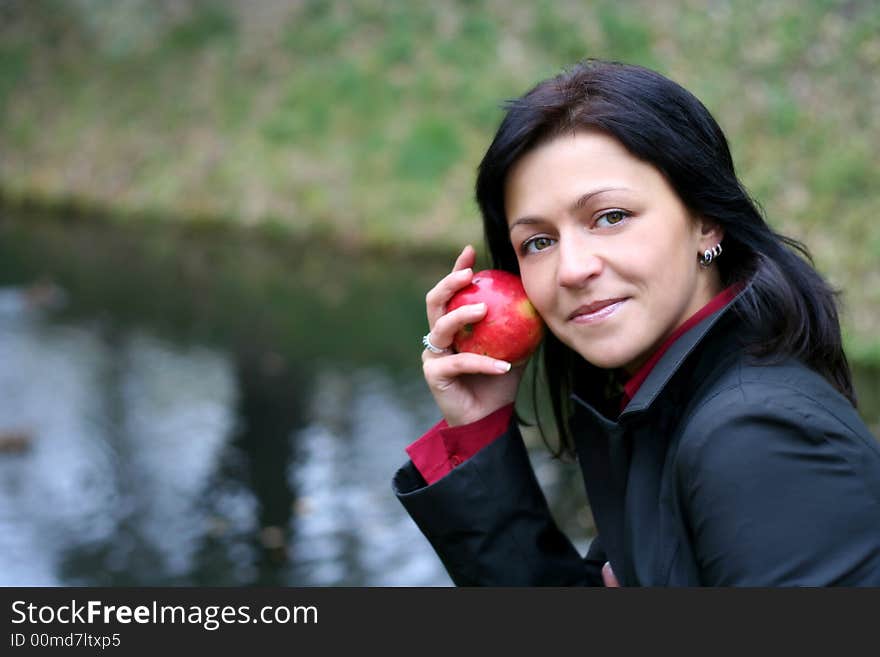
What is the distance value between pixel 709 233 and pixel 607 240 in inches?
10.4

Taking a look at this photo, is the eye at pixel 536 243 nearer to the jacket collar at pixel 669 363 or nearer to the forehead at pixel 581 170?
the forehead at pixel 581 170

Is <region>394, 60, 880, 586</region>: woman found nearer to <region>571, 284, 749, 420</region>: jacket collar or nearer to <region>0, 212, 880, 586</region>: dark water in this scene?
<region>571, 284, 749, 420</region>: jacket collar

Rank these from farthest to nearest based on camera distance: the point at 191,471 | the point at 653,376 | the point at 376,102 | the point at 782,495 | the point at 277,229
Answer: the point at 376,102 < the point at 277,229 < the point at 191,471 < the point at 653,376 < the point at 782,495

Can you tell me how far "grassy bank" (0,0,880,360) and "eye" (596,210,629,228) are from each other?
683cm

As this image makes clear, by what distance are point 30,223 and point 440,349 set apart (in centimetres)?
1238

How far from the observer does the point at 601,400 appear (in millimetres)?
2303

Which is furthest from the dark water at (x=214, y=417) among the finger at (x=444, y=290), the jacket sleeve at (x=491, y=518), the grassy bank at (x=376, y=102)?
the finger at (x=444, y=290)

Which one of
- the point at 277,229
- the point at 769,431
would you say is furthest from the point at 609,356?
the point at 277,229

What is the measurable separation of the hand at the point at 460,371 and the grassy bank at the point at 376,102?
655 cm

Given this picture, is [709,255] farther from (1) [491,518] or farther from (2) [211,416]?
(2) [211,416]

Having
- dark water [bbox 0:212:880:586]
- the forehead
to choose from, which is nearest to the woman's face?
the forehead

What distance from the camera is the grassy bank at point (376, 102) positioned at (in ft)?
32.4

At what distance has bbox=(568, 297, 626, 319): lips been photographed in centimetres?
189

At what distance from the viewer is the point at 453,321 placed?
7.07 feet
